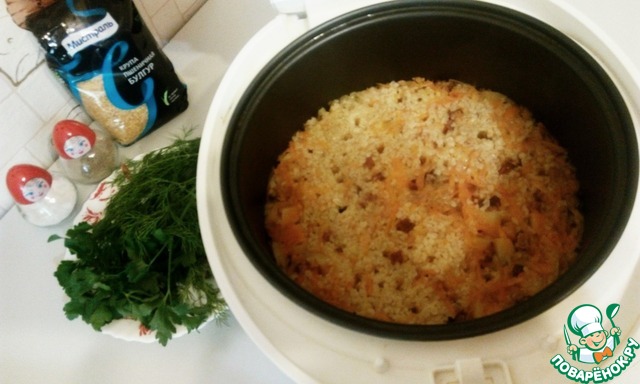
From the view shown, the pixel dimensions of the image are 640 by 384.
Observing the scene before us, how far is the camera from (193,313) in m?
0.86

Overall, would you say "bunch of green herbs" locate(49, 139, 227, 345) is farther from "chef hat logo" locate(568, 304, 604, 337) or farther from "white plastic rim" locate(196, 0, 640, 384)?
"chef hat logo" locate(568, 304, 604, 337)

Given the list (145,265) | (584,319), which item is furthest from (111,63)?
(584,319)

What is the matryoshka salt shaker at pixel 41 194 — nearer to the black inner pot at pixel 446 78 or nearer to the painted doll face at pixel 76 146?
the painted doll face at pixel 76 146

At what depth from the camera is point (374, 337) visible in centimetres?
68

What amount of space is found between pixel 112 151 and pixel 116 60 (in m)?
0.21

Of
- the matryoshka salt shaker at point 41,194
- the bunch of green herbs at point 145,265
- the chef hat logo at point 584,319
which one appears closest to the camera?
the chef hat logo at point 584,319

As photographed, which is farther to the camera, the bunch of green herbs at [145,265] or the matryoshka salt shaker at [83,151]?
the matryoshka salt shaker at [83,151]

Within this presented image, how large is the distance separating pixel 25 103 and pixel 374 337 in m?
0.82

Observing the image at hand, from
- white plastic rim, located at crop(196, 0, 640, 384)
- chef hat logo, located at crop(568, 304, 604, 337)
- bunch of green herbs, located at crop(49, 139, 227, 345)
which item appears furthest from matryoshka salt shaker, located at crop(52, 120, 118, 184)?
chef hat logo, located at crop(568, 304, 604, 337)

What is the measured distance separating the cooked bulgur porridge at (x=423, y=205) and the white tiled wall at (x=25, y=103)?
0.49m

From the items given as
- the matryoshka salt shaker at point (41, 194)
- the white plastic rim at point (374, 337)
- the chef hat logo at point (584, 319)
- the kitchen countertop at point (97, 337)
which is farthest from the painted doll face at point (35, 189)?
the chef hat logo at point (584, 319)

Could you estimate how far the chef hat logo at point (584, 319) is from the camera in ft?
2.11

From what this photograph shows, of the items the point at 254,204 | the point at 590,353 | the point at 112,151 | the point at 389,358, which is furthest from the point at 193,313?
the point at 590,353

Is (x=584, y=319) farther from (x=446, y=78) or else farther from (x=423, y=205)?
(x=446, y=78)
